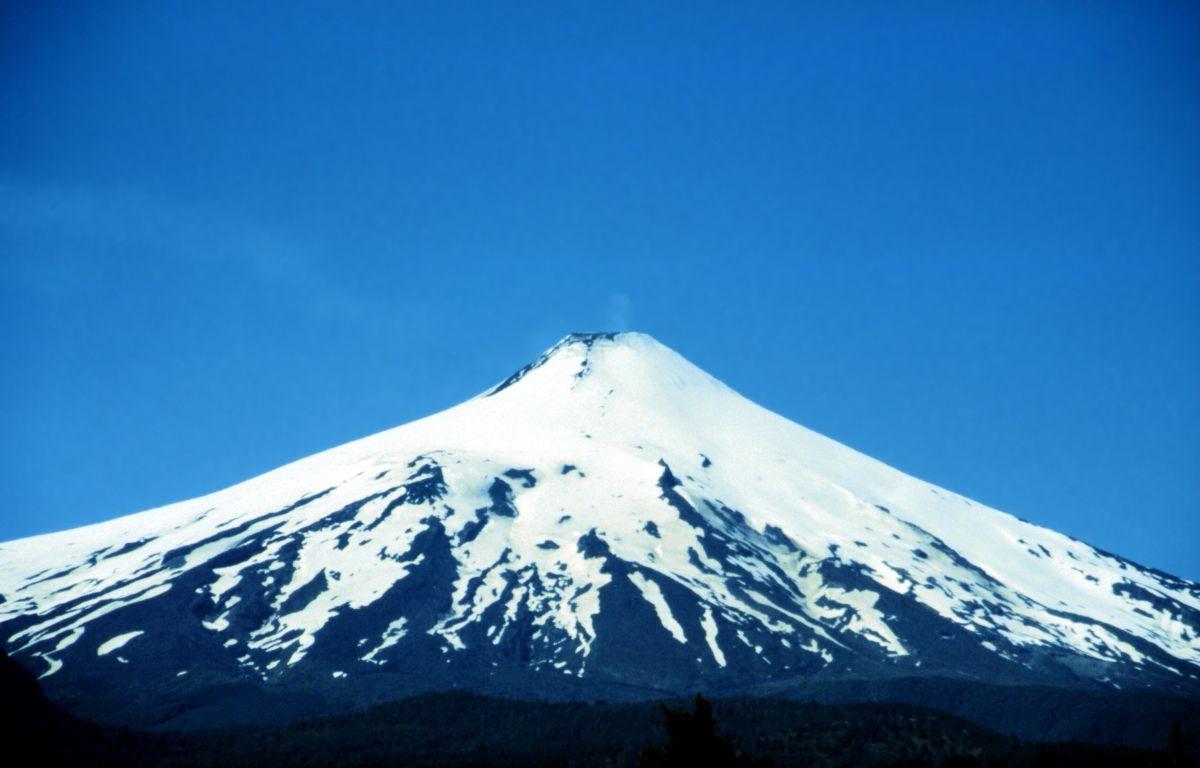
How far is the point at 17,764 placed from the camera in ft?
403

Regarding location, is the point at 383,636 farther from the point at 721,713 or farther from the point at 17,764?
the point at 17,764

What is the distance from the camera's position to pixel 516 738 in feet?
473

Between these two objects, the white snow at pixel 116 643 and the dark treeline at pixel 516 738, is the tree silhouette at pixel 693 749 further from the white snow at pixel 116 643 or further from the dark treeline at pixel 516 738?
the white snow at pixel 116 643

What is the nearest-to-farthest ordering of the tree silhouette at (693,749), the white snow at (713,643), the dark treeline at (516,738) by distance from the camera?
the tree silhouette at (693,749) < the dark treeline at (516,738) < the white snow at (713,643)

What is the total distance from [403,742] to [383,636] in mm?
52021

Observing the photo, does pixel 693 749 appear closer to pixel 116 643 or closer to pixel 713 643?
pixel 713 643

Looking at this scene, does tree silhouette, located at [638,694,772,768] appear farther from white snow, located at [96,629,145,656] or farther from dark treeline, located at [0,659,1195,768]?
white snow, located at [96,629,145,656]

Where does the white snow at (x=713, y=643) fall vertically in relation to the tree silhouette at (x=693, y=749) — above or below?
above

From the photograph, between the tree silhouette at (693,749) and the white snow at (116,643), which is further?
the white snow at (116,643)

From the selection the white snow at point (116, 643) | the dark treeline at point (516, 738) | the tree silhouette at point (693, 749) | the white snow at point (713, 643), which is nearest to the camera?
the tree silhouette at point (693, 749)

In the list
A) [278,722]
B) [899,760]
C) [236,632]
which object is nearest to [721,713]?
[899,760]

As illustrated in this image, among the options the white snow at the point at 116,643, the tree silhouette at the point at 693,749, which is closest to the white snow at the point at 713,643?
the white snow at the point at 116,643

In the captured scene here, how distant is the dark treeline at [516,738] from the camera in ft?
428

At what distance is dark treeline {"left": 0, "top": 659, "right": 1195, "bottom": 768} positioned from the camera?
130375 mm
